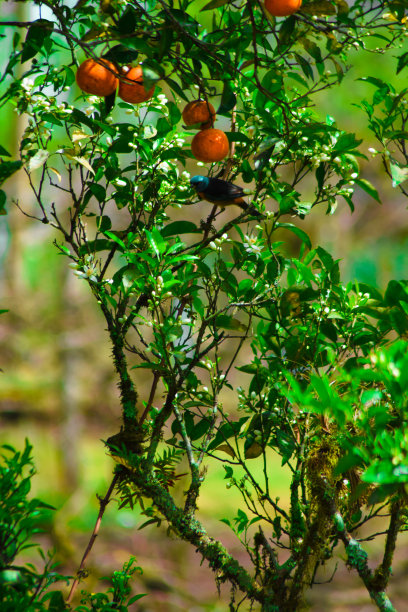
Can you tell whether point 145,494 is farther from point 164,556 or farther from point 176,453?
point 164,556

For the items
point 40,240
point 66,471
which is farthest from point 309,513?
point 40,240

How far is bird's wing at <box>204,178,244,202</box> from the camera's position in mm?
940

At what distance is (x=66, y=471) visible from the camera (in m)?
4.95

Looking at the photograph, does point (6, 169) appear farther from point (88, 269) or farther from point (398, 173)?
point (398, 173)

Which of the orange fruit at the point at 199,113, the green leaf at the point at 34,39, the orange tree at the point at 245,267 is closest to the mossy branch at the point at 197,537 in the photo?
the orange tree at the point at 245,267

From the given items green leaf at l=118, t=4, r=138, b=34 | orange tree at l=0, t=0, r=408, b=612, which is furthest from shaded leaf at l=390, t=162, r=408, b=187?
green leaf at l=118, t=4, r=138, b=34

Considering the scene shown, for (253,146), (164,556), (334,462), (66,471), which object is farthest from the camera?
(66,471)

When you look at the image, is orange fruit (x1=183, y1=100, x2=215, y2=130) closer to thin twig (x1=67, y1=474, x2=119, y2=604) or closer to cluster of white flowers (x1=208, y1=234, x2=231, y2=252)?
cluster of white flowers (x1=208, y1=234, x2=231, y2=252)

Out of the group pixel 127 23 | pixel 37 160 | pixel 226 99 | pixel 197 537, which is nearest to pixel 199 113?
pixel 226 99

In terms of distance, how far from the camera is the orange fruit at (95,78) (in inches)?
32.9

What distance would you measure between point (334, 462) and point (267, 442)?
125 millimetres

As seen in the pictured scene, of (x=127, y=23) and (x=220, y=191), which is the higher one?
(x=127, y=23)

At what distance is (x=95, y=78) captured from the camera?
0.84 meters

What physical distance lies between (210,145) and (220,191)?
88 mm
